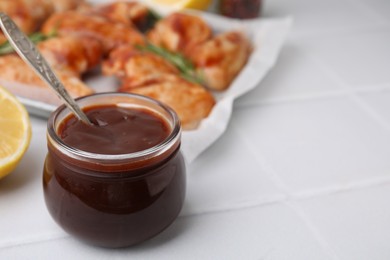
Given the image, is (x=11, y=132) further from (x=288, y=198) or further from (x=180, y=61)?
(x=180, y=61)

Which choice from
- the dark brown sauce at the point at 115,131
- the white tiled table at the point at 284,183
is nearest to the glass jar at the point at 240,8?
the white tiled table at the point at 284,183

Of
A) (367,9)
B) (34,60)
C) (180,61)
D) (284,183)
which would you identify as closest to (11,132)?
(34,60)

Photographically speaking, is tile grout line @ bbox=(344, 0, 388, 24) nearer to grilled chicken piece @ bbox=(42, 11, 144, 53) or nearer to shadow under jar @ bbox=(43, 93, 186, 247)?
grilled chicken piece @ bbox=(42, 11, 144, 53)

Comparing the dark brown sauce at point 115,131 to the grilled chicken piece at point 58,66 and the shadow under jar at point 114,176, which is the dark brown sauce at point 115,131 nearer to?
the shadow under jar at point 114,176

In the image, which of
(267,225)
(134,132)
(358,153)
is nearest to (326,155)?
(358,153)

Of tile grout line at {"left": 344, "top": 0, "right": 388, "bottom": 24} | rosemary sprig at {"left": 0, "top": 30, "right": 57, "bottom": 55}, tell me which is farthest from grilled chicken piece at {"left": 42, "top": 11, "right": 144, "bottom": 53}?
tile grout line at {"left": 344, "top": 0, "right": 388, "bottom": 24}
